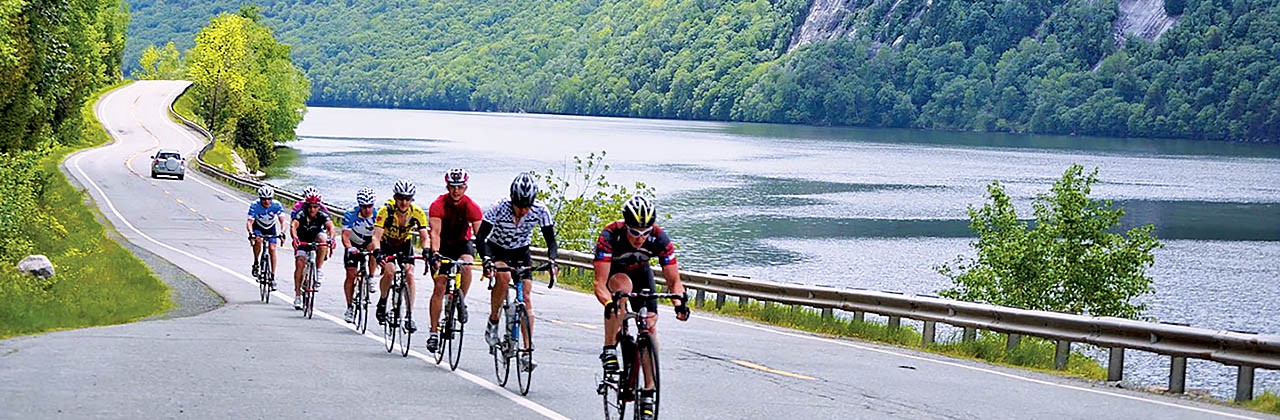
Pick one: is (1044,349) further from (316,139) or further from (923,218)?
(316,139)

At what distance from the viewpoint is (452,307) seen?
13664mm

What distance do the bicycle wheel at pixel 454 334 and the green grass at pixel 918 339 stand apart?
6.84 m

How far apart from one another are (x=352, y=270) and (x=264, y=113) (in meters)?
96.4

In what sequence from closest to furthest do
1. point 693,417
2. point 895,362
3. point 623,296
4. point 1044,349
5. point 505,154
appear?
point 623,296 < point 693,417 < point 895,362 < point 1044,349 < point 505,154

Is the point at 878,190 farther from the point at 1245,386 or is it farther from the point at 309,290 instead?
the point at 1245,386

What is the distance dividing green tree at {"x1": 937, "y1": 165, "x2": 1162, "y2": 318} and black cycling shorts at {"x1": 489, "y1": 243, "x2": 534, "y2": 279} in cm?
1924

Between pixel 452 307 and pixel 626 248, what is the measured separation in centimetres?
356

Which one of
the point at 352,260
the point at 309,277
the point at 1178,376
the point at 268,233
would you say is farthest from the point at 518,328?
the point at 268,233

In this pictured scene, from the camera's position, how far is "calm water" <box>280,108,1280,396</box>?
48.5 meters

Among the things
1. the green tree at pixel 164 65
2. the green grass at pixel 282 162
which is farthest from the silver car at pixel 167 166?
the green tree at pixel 164 65

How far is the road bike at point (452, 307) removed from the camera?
44.5 feet

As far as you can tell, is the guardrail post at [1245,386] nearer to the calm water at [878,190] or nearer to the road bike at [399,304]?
the road bike at [399,304]

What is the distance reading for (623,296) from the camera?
404 inches

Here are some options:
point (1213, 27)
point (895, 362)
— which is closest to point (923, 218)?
point (895, 362)
